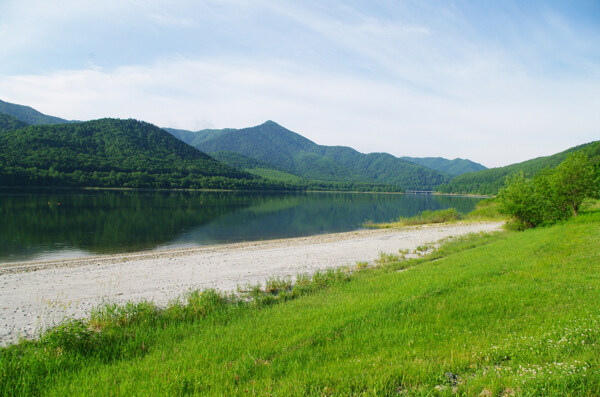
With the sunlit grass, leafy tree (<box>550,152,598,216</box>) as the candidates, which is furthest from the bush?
the sunlit grass

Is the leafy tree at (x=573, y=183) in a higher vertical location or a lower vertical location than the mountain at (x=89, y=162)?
lower

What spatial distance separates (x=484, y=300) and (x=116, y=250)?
3065 cm

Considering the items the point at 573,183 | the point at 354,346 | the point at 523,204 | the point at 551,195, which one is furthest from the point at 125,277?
the point at 573,183

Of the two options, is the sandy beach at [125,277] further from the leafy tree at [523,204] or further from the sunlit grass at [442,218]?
the sunlit grass at [442,218]

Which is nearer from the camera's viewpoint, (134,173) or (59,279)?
(59,279)

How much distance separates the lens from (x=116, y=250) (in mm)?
29078

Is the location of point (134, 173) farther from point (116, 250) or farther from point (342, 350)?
point (342, 350)

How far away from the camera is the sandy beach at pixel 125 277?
427 inches

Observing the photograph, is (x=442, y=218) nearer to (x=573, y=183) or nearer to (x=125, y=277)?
(x=573, y=183)

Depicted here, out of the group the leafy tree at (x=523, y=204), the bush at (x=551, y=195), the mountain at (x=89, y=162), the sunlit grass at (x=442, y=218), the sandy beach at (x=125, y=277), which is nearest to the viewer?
the sandy beach at (x=125, y=277)

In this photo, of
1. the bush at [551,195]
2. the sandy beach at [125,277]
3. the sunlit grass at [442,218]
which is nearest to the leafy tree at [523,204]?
the bush at [551,195]

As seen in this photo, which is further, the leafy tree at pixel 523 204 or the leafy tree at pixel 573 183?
the leafy tree at pixel 573 183

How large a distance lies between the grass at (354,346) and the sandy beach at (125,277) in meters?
3.16

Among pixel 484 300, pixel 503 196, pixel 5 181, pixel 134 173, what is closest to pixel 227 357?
pixel 484 300
